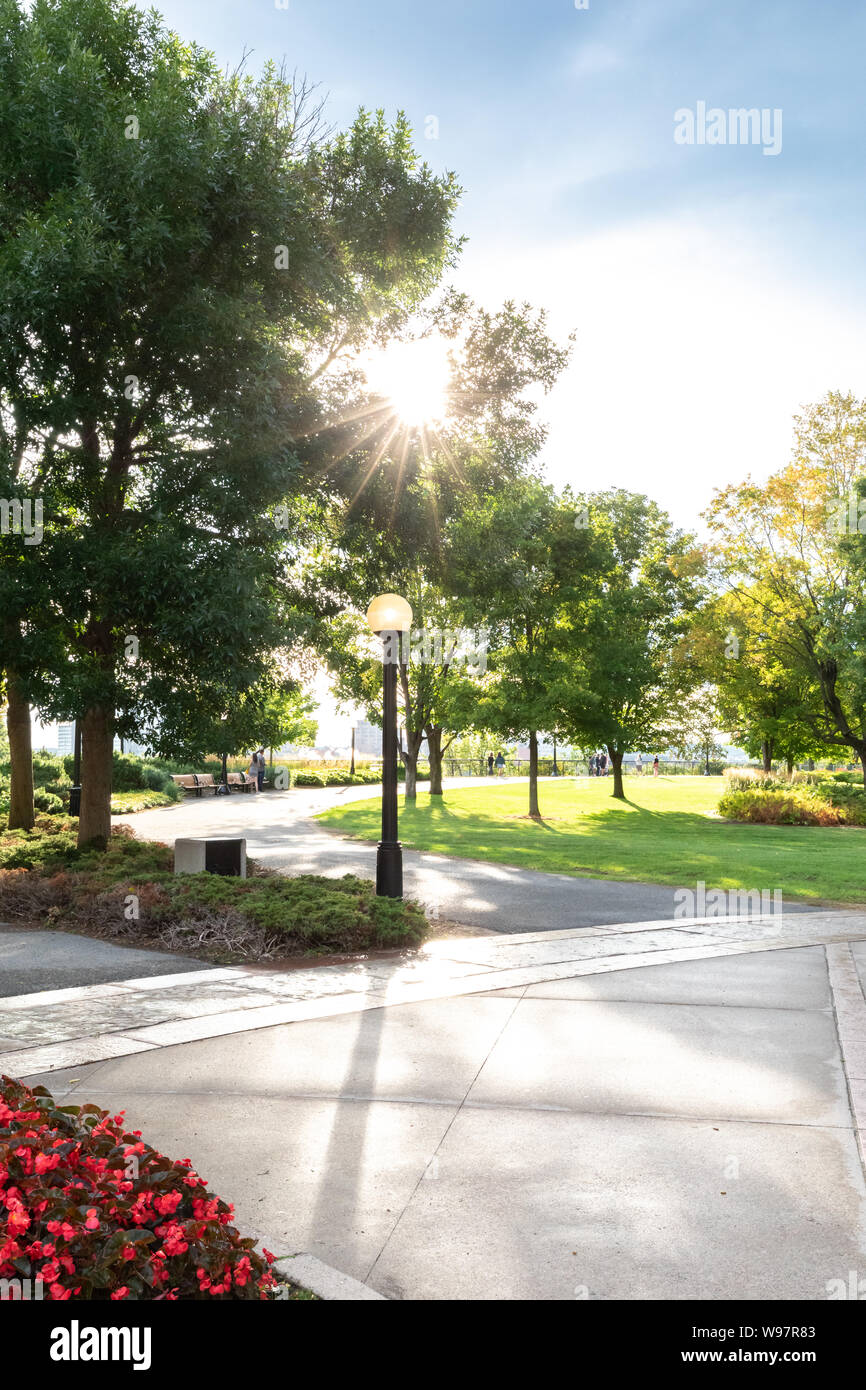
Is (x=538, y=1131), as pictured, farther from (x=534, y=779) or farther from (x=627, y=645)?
(x=627, y=645)

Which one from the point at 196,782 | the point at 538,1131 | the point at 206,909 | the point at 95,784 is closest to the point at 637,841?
the point at 95,784

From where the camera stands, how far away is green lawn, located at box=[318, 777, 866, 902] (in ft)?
51.9

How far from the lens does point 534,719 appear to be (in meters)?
27.0

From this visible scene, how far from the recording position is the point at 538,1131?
16.0ft

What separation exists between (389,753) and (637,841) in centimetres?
1187

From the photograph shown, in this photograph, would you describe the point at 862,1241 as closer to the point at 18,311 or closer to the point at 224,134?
the point at 18,311

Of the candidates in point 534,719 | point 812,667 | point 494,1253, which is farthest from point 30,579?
point 812,667

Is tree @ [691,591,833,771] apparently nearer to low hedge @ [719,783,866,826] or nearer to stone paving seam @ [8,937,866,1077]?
low hedge @ [719,783,866,826]

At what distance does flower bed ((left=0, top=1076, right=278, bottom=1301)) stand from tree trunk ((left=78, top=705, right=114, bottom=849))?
10590mm

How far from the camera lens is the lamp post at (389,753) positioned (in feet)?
36.2

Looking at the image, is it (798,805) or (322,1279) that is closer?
(322,1279)

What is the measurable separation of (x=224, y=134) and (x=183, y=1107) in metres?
11.0

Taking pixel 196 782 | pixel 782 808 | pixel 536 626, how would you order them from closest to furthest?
pixel 782 808
pixel 536 626
pixel 196 782

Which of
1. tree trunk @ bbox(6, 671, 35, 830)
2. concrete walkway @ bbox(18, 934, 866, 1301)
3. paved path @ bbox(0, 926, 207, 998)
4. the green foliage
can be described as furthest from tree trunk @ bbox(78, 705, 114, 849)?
the green foliage
